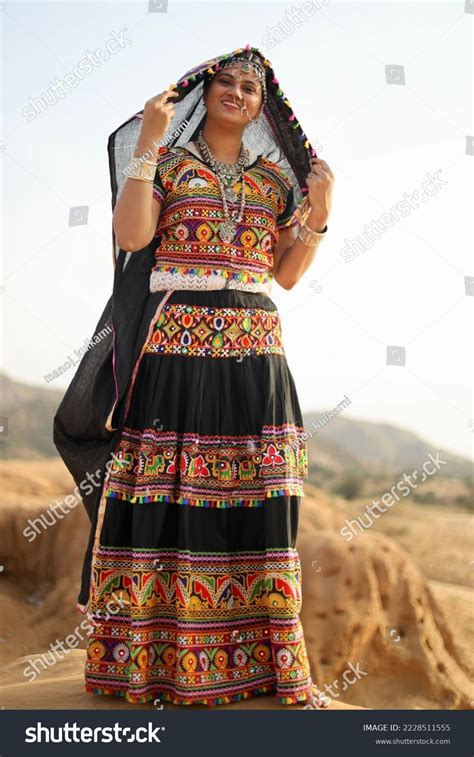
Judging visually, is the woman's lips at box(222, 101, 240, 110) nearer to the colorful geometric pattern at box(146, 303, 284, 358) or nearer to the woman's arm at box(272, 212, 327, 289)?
the woman's arm at box(272, 212, 327, 289)

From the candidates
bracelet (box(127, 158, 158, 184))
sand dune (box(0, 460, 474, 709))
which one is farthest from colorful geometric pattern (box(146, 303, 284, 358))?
sand dune (box(0, 460, 474, 709))

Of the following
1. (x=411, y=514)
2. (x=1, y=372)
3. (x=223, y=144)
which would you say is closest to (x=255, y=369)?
(x=223, y=144)

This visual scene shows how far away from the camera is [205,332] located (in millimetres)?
3006

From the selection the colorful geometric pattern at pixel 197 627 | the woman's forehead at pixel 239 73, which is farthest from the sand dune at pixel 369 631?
the woman's forehead at pixel 239 73

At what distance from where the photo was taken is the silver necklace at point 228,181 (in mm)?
3014

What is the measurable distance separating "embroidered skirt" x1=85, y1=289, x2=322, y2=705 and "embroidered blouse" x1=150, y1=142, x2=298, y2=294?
7 centimetres

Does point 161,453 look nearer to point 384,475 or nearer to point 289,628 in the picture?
point 289,628

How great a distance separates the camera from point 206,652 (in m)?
2.83

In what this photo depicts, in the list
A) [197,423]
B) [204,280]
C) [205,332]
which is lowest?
[197,423]

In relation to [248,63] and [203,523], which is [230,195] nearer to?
[248,63]

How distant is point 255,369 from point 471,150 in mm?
3460

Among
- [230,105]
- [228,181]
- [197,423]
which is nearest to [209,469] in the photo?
[197,423]

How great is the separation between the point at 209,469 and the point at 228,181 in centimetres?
113
